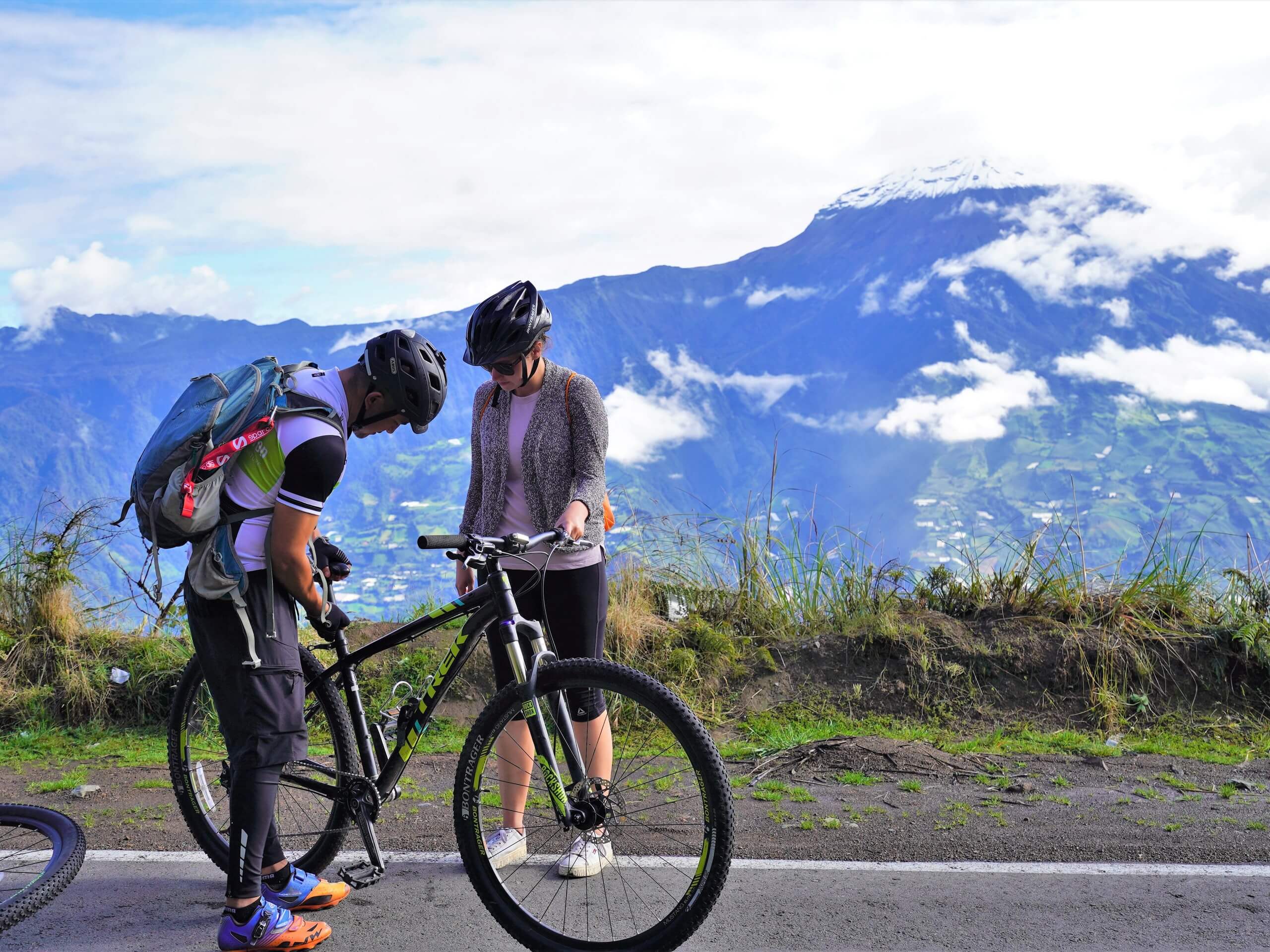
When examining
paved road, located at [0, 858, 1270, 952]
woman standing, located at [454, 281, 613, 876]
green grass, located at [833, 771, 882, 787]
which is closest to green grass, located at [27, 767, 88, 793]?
paved road, located at [0, 858, 1270, 952]

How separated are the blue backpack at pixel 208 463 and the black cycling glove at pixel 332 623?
0.48 metres

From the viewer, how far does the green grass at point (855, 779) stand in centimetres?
501

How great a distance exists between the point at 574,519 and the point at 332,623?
954 mm

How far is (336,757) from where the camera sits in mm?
3652

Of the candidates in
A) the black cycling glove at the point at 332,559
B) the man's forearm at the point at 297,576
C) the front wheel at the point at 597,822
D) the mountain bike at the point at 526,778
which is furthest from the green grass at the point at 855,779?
the man's forearm at the point at 297,576

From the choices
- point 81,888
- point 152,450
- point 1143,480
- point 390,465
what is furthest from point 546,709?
point 1143,480

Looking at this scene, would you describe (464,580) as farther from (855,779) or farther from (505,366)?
(855,779)

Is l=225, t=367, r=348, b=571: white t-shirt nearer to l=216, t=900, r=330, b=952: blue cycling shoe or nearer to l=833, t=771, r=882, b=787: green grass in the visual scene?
l=216, t=900, r=330, b=952: blue cycling shoe

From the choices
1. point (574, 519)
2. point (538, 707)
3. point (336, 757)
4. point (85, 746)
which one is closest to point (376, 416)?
point (574, 519)

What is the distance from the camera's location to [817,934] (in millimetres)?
3344

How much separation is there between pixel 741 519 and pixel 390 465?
465ft

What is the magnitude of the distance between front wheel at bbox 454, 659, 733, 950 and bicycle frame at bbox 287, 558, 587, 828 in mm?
39

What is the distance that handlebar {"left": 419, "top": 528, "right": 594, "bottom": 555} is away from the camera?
10.6 ft

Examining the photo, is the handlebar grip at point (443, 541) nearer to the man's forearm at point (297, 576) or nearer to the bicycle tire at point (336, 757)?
the man's forearm at point (297, 576)
